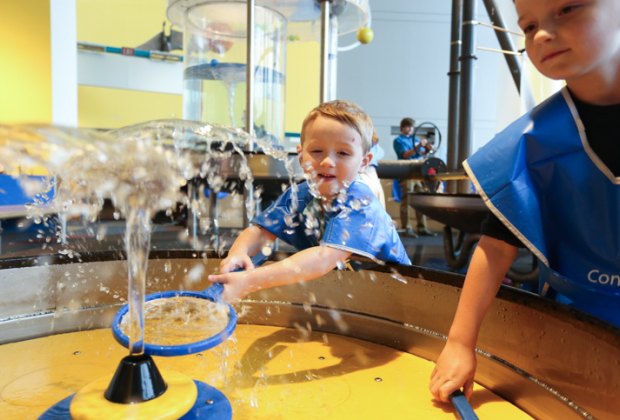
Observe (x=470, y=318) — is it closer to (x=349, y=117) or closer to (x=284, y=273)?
(x=284, y=273)

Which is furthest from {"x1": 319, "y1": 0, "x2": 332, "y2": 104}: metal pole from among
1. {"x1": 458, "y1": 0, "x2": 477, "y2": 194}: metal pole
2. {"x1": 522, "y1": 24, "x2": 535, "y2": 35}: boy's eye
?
{"x1": 522, "y1": 24, "x2": 535, "y2": 35}: boy's eye

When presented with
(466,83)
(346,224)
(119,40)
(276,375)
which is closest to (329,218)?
(346,224)

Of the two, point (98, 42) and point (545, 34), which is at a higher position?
point (98, 42)

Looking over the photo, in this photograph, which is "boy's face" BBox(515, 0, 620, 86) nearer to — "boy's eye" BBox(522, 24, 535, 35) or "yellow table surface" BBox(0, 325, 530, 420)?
"boy's eye" BBox(522, 24, 535, 35)

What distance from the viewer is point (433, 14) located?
17.6 ft

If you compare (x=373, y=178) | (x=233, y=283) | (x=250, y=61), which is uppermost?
(x=250, y=61)

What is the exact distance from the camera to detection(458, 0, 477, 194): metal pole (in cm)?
183

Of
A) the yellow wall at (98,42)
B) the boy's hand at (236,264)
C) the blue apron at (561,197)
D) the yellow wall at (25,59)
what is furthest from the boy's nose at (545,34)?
the yellow wall at (25,59)

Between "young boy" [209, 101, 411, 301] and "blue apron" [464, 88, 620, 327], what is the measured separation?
203 millimetres

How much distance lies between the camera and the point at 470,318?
53 cm

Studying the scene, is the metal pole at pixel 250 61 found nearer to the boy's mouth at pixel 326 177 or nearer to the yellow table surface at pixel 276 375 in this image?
the boy's mouth at pixel 326 177

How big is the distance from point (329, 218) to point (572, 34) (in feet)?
1.41

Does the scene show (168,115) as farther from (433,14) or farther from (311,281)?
(311,281)

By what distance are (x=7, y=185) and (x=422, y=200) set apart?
1.84 meters
